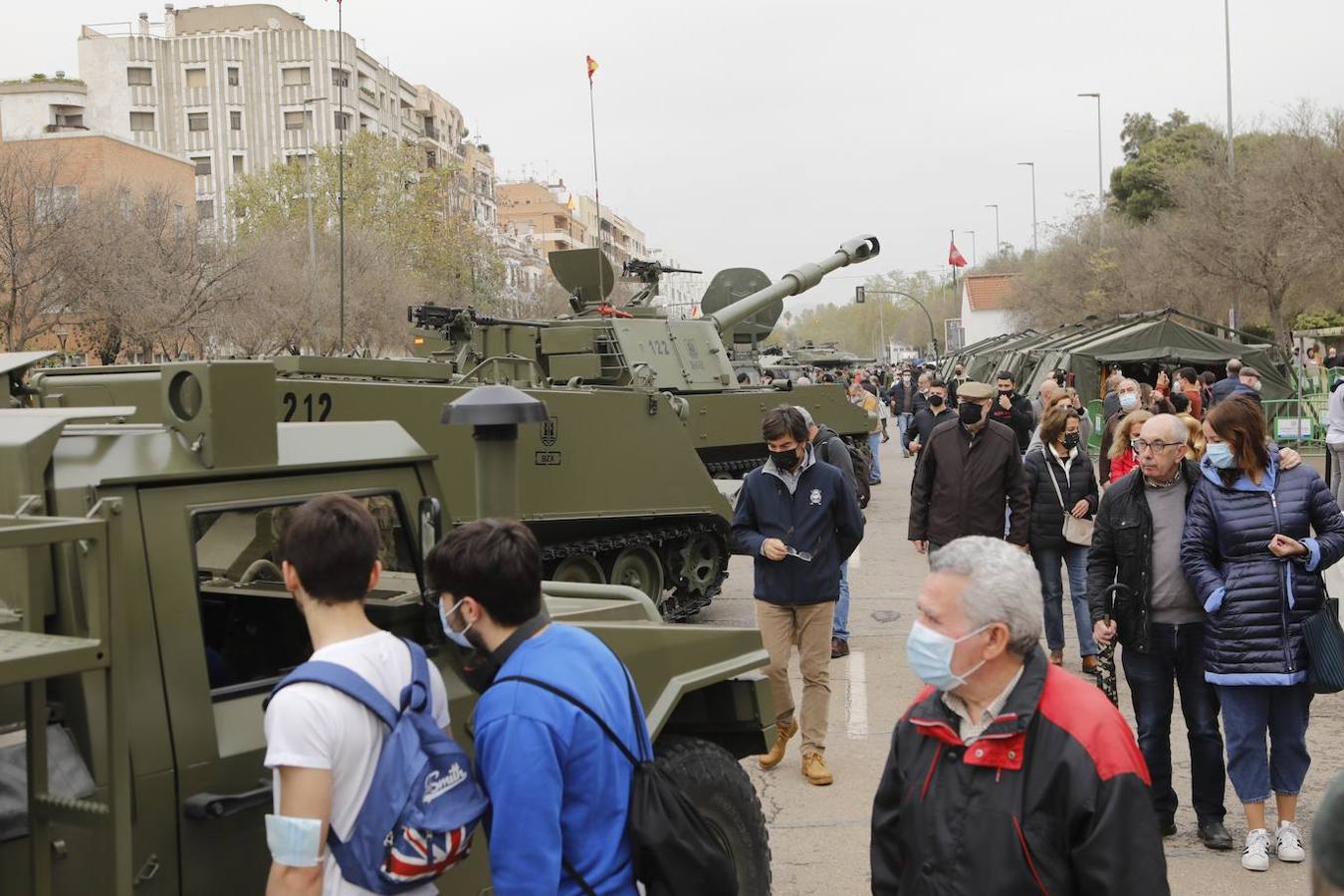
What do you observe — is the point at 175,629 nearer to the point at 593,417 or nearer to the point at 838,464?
the point at 838,464

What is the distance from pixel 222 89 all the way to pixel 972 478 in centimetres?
7011

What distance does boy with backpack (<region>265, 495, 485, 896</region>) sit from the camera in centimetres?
292

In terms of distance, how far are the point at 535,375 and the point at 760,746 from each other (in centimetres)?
840

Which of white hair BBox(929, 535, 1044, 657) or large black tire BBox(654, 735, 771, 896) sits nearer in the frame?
white hair BBox(929, 535, 1044, 657)

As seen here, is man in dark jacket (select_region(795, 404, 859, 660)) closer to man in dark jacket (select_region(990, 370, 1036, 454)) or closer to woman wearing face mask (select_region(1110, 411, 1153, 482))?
woman wearing face mask (select_region(1110, 411, 1153, 482))

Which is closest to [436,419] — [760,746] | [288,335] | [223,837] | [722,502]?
[722,502]

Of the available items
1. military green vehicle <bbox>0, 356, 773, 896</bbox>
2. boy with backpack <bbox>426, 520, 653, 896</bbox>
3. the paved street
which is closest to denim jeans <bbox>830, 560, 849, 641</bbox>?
the paved street

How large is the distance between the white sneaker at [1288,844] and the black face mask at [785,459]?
8.42ft

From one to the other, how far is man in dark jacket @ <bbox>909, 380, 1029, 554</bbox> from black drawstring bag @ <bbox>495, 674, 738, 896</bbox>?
5.41 metres

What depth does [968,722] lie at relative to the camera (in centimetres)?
299

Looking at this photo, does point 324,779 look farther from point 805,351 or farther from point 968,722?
point 805,351

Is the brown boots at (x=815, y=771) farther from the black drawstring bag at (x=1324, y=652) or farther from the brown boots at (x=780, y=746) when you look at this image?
the black drawstring bag at (x=1324, y=652)

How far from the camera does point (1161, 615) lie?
5.87m

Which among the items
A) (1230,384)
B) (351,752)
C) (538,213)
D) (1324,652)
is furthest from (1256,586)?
(538,213)
